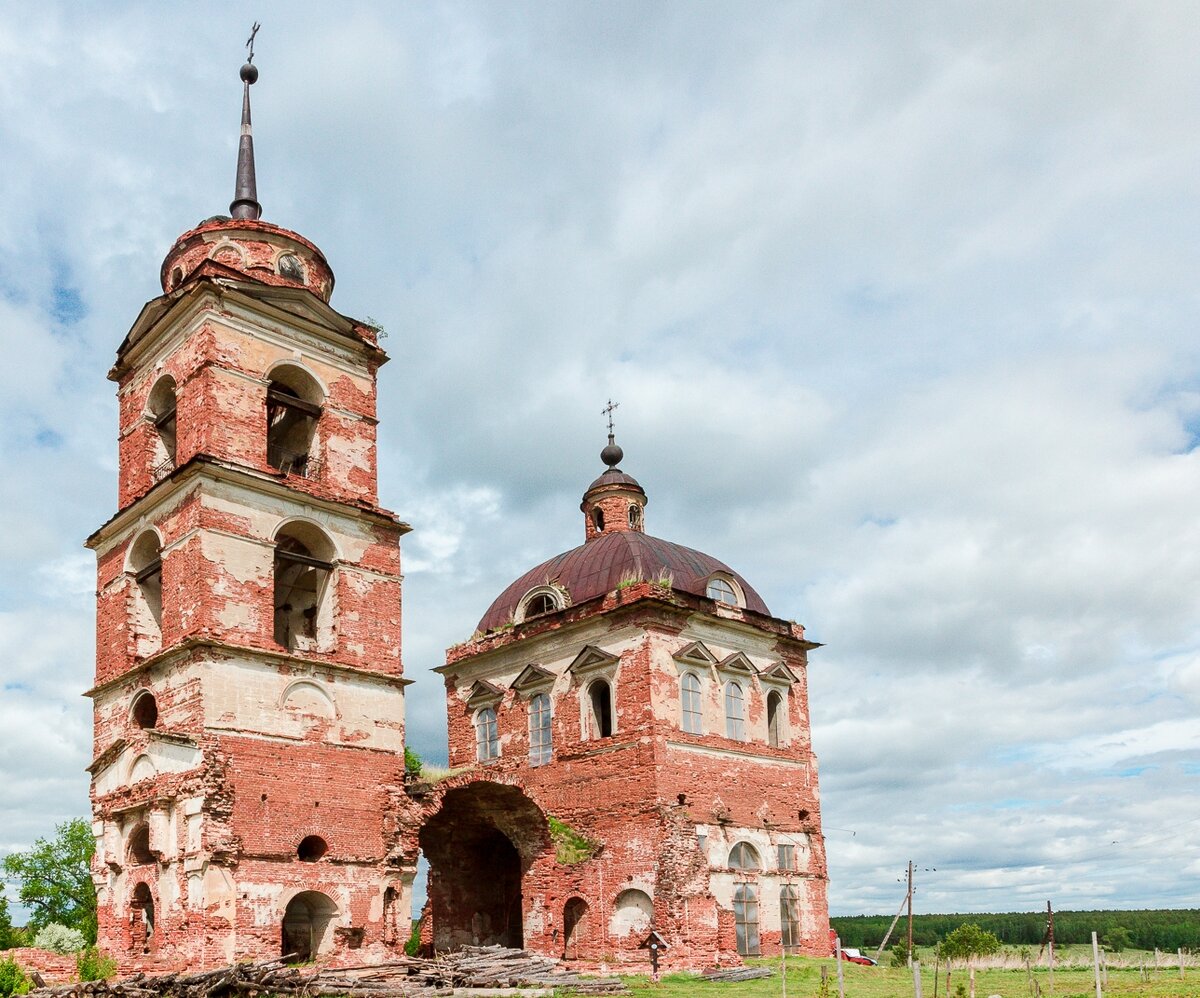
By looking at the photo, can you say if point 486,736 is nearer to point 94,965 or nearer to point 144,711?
point 144,711

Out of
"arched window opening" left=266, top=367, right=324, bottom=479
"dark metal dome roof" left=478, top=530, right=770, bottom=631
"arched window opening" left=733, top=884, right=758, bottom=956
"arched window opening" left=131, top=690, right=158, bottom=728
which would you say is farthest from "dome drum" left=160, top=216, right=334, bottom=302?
"arched window opening" left=733, top=884, right=758, bottom=956

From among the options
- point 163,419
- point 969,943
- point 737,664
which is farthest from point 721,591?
point 969,943

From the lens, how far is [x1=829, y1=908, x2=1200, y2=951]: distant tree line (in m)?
82.8

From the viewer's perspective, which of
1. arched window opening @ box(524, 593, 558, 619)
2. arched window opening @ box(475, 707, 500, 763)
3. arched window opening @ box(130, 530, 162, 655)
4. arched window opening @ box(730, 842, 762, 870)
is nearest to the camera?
arched window opening @ box(130, 530, 162, 655)

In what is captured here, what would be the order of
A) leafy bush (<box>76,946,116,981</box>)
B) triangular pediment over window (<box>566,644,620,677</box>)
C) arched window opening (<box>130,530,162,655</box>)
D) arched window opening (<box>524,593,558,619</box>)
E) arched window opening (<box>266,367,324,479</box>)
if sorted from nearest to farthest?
leafy bush (<box>76,946,116,981</box>) → arched window opening (<box>130,530,162,655</box>) → arched window opening (<box>266,367,324,479</box>) → triangular pediment over window (<box>566,644,620,677</box>) → arched window opening (<box>524,593,558,619</box>)

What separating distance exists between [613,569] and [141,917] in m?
14.4

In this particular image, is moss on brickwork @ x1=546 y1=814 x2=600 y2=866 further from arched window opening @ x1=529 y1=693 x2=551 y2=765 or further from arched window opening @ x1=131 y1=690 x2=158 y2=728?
arched window opening @ x1=131 y1=690 x2=158 y2=728

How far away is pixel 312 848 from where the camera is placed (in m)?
22.5

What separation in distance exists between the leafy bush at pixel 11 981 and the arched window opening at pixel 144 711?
5156 mm

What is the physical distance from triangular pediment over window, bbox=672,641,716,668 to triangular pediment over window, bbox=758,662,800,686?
212 cm

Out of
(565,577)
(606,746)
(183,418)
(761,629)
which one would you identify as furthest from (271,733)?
(761,629)

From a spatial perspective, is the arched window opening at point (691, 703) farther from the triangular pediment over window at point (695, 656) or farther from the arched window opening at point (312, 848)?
the arched window opening at point (312, 848)

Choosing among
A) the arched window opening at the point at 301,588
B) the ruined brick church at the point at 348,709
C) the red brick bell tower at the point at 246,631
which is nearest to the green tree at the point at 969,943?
the ruined brick church at the point at 348,709

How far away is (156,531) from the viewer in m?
24.3
